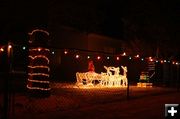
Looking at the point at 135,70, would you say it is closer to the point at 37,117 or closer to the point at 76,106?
the point at 76,106

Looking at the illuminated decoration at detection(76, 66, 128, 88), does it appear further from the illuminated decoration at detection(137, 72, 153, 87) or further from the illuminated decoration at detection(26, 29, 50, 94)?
the illuminated decoration at detection(26, 29, 50, 94)

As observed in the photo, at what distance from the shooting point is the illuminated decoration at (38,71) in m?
16.7

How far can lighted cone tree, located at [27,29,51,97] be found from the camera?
16625 millimetres

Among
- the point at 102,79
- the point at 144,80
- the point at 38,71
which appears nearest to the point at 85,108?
the point at 38,71

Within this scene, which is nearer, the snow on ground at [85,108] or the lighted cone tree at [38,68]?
the snow on ground at [85,108]

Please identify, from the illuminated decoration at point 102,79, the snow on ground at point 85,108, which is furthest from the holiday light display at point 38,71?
the illuminated decoration at point 102,79

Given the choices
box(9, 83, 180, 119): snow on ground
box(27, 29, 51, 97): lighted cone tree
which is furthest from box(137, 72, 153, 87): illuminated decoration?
box(27, 29, 51, 97): lighted cone tree

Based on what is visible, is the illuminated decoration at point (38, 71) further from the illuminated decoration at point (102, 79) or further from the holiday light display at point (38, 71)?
the illuminated decoration at point (102, 79)

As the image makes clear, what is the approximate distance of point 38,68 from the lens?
16.9m

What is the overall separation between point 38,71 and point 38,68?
0.13 meters

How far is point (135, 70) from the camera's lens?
3788 cm

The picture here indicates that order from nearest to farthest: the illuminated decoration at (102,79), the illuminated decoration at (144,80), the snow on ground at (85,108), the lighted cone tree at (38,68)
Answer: the snow on ground at (85,108) → the lighted cone tree at (38,68) → the illuminated decoration at (102,79) → the illuminated decoration at (144,80)

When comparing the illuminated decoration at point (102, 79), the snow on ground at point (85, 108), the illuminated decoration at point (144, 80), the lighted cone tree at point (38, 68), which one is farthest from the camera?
the illuminated decoration at point (144, 80)

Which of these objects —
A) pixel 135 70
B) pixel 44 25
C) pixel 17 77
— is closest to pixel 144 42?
pixel 135 70
